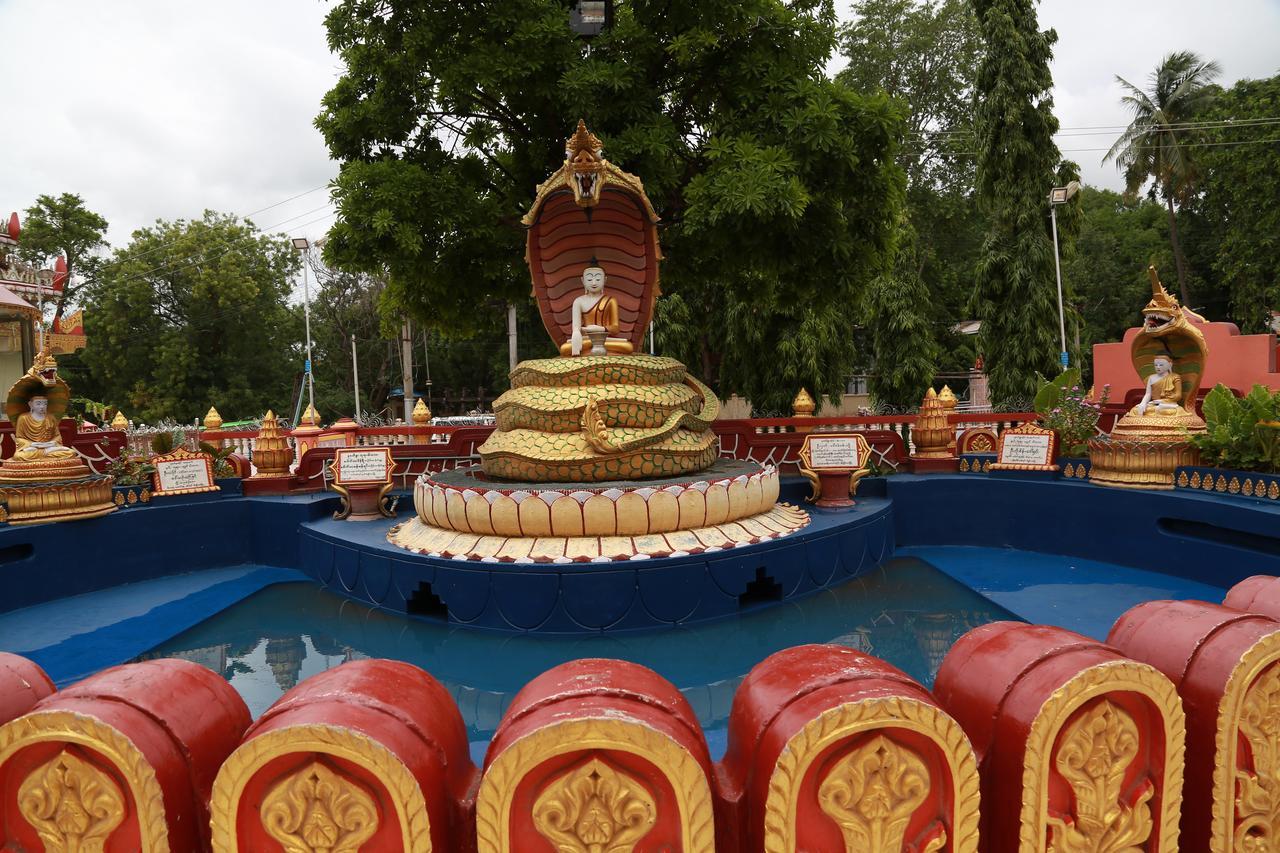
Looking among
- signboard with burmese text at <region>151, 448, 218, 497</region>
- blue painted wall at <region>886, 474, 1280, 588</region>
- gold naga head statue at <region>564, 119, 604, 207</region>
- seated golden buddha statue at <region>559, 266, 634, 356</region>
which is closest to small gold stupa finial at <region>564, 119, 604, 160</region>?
gold naga head statue at <region>564, 119, 604, 207</region>

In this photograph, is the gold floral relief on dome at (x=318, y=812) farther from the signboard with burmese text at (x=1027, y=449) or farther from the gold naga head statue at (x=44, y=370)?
the gold naga head statue at (x=44, y=370)


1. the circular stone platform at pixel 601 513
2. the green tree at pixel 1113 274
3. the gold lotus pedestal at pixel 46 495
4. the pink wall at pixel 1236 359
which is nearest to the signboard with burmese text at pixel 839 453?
the circular stone platform at pixel 601 513

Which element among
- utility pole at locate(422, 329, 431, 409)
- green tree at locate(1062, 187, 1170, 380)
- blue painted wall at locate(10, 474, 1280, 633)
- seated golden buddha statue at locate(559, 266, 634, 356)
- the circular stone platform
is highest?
green tree at locate(1062, 187, 1170, 380)

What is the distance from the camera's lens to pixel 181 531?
8.03m

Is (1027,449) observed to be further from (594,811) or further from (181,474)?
(181,474)

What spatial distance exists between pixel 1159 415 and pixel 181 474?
10.4m

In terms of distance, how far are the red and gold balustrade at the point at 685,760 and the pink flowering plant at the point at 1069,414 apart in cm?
691

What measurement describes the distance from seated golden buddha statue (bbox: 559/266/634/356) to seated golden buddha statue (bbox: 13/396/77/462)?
17.1 ft

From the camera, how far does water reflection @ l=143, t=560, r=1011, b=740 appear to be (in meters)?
4.62

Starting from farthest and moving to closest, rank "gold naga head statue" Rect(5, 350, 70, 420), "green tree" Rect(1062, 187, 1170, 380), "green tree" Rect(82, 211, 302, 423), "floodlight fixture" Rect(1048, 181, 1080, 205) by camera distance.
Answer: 1. "green tree" Rect(1062, 187, 1170, 380)
2. "green tree" Rect(82, 211, 302, 423)
3. "floodlight fixture" Rect(1048, 181, 1080, 205)
4. "gold naga head statue" Rect(5, 350, 70, 420)

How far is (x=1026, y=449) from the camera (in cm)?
795

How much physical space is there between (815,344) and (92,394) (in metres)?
30.9

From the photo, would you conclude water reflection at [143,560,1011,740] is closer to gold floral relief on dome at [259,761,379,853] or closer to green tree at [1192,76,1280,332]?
gold floral relief on dome at [259,761,379,853]

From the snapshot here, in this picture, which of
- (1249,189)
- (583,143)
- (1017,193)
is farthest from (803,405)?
(1249,189)
